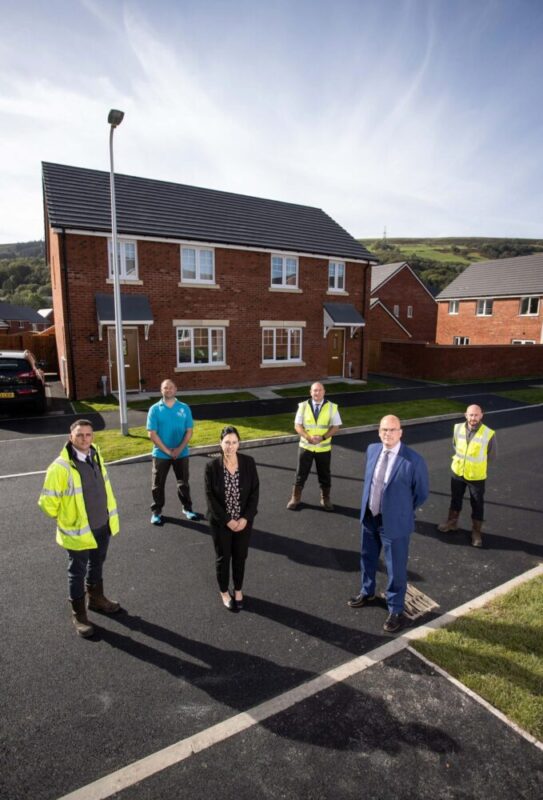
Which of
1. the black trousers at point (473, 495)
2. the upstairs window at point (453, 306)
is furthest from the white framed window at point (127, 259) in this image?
the upstairs window at point (453, 306)

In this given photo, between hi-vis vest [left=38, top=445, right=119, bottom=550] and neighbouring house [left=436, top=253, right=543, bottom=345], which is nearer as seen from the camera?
hi-vis vest [left=38, top=445, right=119, bottom=550]

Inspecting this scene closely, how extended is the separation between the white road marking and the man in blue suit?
11.7 inches

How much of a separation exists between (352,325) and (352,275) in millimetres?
2792

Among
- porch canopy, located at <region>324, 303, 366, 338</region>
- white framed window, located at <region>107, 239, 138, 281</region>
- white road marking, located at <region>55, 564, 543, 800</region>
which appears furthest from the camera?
porch canopy, located at <region>324, 303, 366, 338</region>

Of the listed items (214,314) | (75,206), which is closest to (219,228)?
(214,314)

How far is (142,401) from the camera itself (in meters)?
15.4

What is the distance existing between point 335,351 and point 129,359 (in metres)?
9.89

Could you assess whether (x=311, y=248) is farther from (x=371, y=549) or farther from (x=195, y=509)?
(x=371, y=549)

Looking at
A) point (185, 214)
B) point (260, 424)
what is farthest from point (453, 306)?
point (260, 424)

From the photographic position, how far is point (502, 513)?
6.93 metres

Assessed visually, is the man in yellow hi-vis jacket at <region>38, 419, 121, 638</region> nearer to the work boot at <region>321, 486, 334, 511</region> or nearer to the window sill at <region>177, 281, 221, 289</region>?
the work boot at <region>321, 486, 334, 511</region>

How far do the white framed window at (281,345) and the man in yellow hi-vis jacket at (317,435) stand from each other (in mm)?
12759

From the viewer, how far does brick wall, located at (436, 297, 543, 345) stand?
104ft

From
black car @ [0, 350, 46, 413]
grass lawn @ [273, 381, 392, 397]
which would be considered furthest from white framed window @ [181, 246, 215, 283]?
black car @ [0, 350, 46, 413]
